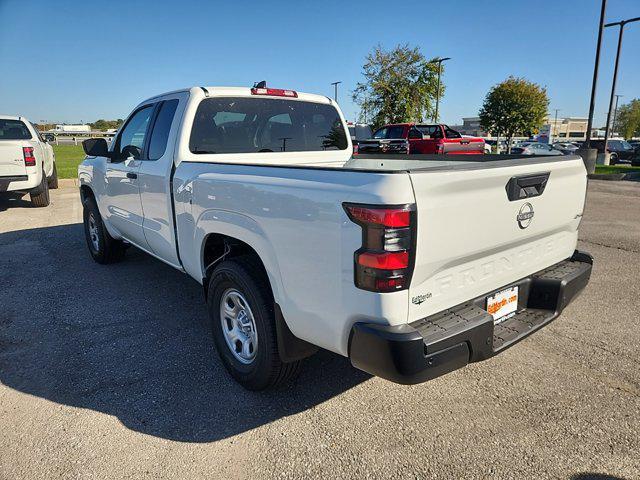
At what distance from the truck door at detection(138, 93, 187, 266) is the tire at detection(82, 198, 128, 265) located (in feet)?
5.37

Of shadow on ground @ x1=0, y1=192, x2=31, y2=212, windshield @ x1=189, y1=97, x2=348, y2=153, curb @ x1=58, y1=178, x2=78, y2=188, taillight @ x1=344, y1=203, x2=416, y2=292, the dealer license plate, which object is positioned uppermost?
windshield @ x1=189, y1=97, x2=348, y2=153

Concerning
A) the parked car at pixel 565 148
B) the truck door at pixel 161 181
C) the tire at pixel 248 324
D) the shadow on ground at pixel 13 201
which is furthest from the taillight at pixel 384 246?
the parked car at pixel 565 148

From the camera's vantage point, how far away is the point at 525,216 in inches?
98.6

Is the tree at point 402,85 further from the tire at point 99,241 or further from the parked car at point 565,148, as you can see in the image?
the tire at point 99,241

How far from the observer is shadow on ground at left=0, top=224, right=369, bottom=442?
273 cm

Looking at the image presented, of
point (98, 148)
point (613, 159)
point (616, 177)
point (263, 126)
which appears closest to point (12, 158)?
point (98, 148)

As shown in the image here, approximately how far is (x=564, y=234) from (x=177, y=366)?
2.82 meters

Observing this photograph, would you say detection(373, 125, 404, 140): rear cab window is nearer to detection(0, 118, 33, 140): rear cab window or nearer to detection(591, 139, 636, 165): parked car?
detection(0, 118, 33, 140): rear cab window

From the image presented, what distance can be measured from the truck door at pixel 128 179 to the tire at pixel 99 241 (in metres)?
0.49

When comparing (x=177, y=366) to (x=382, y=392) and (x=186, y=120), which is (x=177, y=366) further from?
(x=186, y=120)

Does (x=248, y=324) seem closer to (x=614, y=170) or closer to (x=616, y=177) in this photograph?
(x=616, y=177)

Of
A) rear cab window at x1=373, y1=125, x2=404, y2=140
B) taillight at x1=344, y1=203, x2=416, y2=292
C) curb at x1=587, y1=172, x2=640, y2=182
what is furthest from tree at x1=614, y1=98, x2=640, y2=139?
taillight at x1=344, y1=203, x2=416, y2=292

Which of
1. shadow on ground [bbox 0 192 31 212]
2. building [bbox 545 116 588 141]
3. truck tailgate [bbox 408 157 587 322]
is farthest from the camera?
building [bbox 545 116 588 141]

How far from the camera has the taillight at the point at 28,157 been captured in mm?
8710
